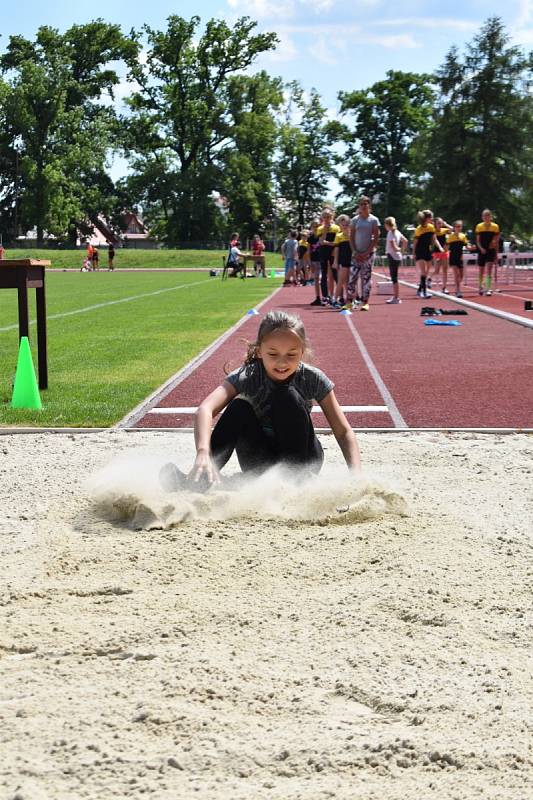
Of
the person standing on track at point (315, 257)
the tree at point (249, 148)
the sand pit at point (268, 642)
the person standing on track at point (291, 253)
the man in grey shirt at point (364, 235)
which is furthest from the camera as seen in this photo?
the tree at point (249, 148)

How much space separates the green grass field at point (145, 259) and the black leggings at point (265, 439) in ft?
Answer: 188

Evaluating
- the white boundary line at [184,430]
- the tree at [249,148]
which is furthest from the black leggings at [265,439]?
the tree at [249,148]

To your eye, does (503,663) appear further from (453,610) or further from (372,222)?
(372,222)

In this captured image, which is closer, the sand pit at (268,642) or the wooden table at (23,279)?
the sand pit at (268,642)

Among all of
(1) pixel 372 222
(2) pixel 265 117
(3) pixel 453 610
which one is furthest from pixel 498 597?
(2) pixel 265 117

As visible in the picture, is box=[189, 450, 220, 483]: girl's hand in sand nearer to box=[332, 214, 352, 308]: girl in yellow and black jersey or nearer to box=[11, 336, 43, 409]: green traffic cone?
box=[11, 336, 43, 409]: green traffic cone

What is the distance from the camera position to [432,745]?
2.69 meters

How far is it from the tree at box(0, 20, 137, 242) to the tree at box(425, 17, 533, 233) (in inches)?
1098

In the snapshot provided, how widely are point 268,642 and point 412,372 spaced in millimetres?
7752

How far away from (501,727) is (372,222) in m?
16.9

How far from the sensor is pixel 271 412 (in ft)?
16.8

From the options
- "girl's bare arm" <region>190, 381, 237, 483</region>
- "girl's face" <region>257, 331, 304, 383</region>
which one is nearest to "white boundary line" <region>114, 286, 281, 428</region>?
"girl's bare arm" <region>190, 381, 237, 483</region>

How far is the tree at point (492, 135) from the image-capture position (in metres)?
68.6

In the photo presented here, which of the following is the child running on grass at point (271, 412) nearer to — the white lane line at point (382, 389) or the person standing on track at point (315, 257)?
the white lane line at point (382, 389)
